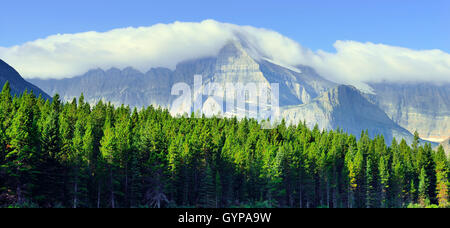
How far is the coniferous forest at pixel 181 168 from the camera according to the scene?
7412 centimetres

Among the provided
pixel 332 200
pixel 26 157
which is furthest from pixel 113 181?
pixel 332 200

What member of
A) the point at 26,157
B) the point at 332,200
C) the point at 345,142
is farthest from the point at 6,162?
the point at 345,142

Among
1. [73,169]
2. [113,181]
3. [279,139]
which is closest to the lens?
[73,169]

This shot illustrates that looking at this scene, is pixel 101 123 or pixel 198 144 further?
pixel 101 123

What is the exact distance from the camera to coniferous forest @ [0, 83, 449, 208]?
243 ft

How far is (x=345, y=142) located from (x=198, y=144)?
77975mm

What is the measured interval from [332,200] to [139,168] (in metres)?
68.9

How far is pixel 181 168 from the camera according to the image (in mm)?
101375

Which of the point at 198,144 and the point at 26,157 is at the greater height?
the point at 198,144

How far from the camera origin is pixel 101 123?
13488 centimetres
